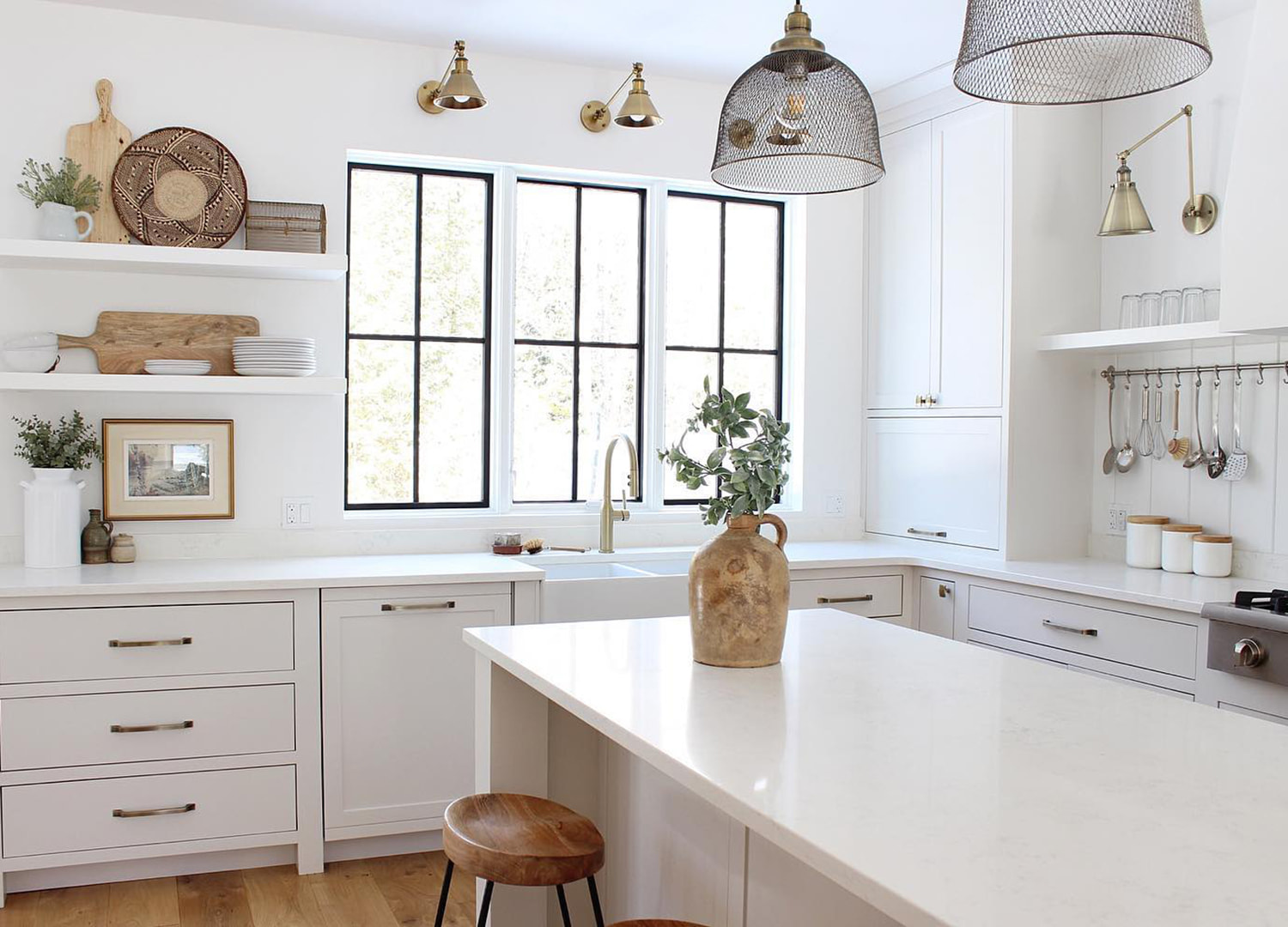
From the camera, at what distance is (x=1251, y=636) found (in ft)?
9.04

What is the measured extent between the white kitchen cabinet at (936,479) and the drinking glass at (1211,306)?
2.40ft

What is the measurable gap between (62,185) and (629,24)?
1843 mm

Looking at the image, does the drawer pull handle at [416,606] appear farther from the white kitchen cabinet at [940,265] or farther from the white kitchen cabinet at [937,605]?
the white kitchen cabinet at [940,265]

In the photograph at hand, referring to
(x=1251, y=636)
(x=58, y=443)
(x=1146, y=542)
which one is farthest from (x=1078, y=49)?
(x=58, y=443)

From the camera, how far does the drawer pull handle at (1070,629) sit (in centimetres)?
326

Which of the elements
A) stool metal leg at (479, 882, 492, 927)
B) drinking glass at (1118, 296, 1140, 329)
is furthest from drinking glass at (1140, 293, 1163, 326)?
stool metal leg at (479, 882, 492, 927)

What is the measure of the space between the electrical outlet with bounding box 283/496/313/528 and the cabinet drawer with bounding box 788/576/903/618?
1.67 metres

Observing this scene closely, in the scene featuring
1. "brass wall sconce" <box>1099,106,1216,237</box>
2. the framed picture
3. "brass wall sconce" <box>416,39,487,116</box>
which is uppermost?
"brass wall sconce" <box>416,39,487,116</box>

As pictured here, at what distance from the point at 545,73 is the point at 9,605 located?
2.52 m

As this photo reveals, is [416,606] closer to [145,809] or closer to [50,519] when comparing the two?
[145,809]

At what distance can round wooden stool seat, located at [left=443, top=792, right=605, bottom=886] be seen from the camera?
1.75 metres

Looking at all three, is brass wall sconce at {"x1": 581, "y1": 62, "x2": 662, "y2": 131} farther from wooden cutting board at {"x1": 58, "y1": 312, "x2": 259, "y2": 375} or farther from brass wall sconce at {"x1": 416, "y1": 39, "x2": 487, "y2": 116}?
wooden cutting board at {"x1": 58, "y1": 312, "x2": 259, "y2": 375}

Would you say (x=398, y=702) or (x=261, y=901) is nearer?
(x=261, y=901)

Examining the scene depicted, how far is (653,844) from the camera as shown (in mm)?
2072
